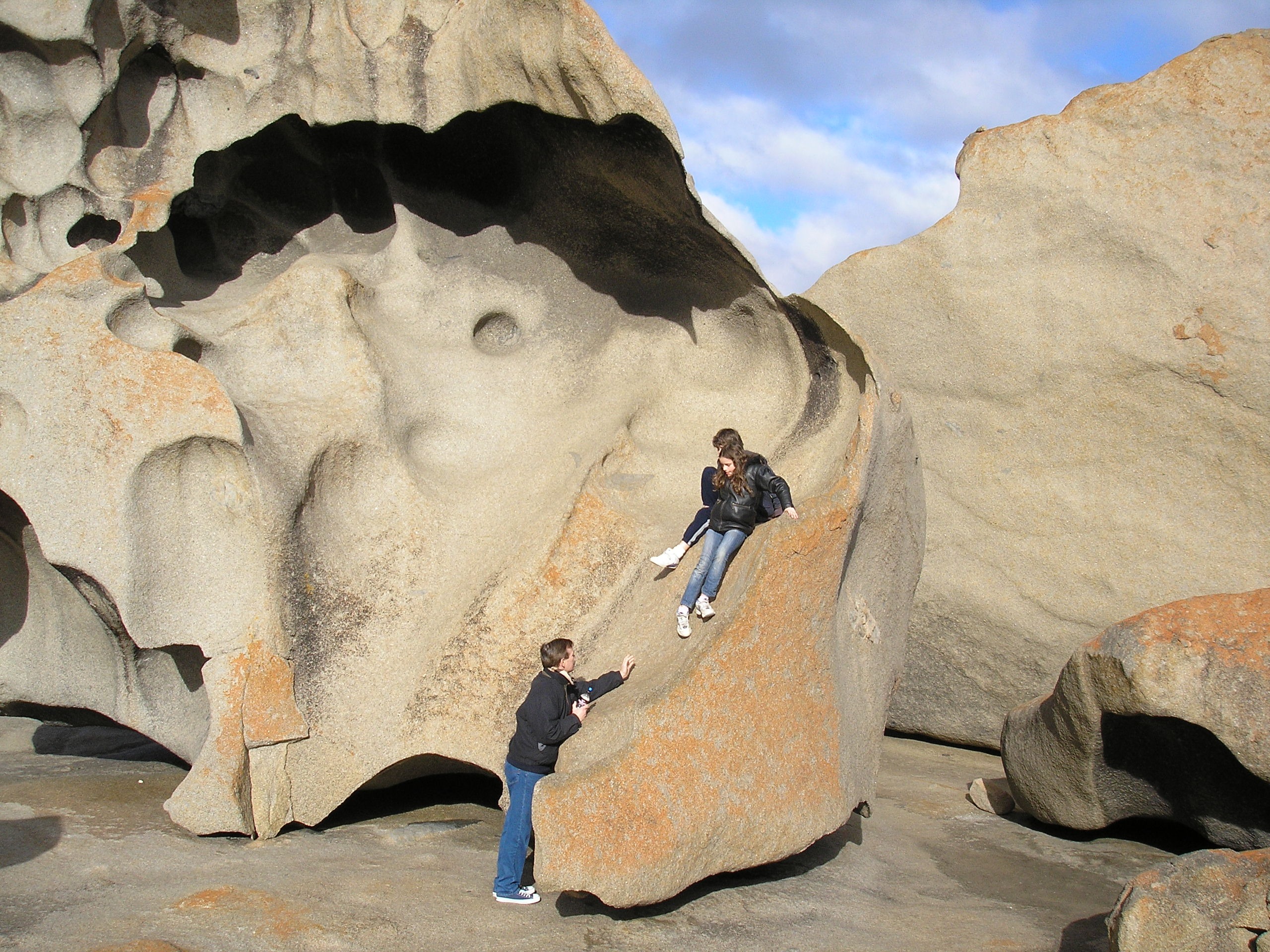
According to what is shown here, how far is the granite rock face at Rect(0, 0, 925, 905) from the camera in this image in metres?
3.57

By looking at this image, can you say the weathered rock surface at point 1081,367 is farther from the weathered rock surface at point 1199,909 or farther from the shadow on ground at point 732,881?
the weathered rock surface at point 1199,909

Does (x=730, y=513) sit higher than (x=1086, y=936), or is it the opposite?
(x=730, y=513)

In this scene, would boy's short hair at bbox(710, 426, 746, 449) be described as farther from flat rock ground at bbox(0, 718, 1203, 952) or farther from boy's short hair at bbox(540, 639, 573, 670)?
flat rock ground at bbox(0, 718, 1203, 952)

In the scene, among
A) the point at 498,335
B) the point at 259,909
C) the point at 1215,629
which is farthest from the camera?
the point at 498,335

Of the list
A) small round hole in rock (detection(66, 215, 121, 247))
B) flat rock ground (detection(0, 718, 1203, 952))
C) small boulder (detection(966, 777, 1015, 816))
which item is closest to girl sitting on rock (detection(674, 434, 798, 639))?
flat rock ground (detection(0, 718, 1203, 952))

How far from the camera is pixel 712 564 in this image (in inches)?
148

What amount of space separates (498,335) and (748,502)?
135cm

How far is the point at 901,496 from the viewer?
13.2 ft

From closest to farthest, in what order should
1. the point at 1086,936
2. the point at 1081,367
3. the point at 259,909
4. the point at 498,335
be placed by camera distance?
the point at 259,909 < the point at 1086,936 < the point at 498,335 < the point at 1081,367

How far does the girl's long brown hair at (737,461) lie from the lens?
150 inches

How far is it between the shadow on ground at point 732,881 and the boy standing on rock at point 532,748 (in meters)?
0.13


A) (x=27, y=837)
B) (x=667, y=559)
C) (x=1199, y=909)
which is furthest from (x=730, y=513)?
(x=27, y=837)

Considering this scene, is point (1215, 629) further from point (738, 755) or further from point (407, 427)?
point (407, 427)

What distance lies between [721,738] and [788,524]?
673 mm
